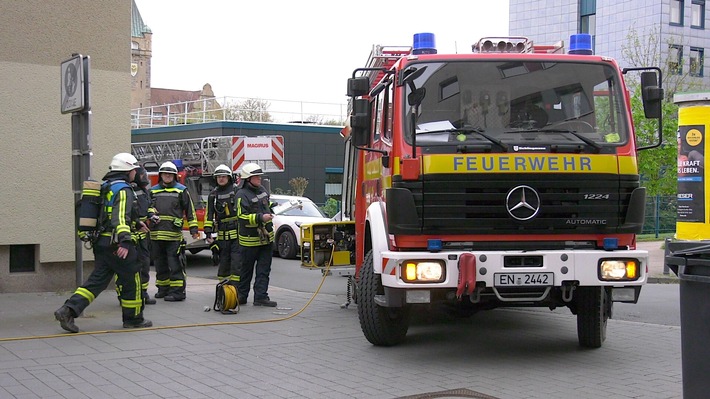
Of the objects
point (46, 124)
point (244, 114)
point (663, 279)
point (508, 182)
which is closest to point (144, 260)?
point (46, 124)

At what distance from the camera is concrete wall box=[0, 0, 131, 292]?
1129cm

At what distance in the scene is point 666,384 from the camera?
6906 mm

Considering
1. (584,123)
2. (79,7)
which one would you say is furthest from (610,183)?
(79,7)

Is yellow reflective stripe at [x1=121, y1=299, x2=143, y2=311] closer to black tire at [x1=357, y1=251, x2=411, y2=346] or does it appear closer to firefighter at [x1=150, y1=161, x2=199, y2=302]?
black tire at [x1=357, y1=251, x2=411, y2=346]

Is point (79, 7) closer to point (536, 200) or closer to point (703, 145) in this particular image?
point (536, 200)

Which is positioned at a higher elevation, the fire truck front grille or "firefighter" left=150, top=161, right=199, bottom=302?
the fire truck front grille

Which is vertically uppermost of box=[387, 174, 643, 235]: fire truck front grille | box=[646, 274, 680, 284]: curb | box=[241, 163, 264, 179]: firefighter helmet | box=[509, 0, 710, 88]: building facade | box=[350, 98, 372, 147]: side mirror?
box=[509, 0, 710, 88]: building facade

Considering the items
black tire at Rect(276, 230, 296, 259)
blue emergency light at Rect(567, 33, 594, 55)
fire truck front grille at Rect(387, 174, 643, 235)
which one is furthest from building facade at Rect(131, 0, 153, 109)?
fire truck front grille at Rect(387, 174, 643, 235)

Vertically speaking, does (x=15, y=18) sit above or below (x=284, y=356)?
above

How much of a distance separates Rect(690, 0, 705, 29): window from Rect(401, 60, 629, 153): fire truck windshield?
45259mm

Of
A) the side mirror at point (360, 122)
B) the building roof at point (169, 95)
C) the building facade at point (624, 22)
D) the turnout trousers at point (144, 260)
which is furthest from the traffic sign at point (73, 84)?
the building roof at point (169, 95)

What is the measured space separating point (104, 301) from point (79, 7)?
4084mm

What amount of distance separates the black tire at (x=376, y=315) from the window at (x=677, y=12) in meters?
45.0

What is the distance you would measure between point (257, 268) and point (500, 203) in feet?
16.3
